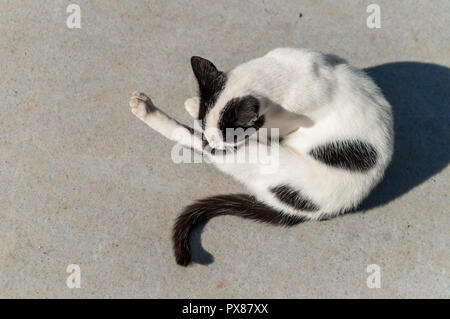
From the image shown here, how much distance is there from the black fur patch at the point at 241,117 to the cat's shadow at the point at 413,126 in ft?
2.86

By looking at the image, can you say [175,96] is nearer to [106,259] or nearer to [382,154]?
[106,259]

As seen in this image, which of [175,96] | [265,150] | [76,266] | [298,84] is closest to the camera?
[298,84]

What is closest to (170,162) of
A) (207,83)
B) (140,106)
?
(140,106)

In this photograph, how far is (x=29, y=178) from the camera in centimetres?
247

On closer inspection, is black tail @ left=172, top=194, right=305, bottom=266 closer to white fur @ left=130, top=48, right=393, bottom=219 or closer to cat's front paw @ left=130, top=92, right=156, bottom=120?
white fur @ left=130, top=48, right=393, bottom=219

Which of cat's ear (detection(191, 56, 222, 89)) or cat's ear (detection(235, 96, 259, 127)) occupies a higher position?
cat's ear (detection(191, 56, 222, 89))

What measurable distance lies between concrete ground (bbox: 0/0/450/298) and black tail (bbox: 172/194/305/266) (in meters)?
0.15

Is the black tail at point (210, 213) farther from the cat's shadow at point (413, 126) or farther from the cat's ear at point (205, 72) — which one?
the cat's ear at point (205, 72)

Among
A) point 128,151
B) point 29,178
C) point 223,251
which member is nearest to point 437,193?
point 223,251

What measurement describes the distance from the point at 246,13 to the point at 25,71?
159 cm

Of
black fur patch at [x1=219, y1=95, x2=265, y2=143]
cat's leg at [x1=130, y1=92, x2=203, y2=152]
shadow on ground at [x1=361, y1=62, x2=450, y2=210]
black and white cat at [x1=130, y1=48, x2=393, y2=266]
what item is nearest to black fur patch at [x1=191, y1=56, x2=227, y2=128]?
black and white cat at [x1=130, y1=48, x2=393, y2=266]

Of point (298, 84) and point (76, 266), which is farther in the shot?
point (76, 266)

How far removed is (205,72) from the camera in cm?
186

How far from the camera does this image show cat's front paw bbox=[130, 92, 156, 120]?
7.68ft
